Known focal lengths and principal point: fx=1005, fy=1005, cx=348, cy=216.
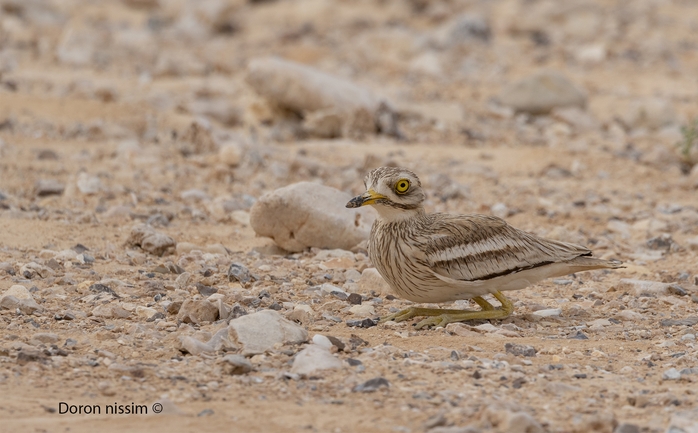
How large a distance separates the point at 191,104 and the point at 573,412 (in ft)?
28.6

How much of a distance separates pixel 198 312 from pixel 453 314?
144cm

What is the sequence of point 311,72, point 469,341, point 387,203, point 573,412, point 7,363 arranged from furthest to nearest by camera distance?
point 311,72
point 387,203
point 469,341
point 7,363
point 573,412

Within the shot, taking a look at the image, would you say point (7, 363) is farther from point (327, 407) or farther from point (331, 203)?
point (331, 203)

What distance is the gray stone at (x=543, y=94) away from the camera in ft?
42.0

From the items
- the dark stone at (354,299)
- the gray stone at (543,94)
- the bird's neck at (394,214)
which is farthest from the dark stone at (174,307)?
the gray stone at (543,94)

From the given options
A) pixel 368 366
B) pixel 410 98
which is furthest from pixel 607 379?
pixel 410 98

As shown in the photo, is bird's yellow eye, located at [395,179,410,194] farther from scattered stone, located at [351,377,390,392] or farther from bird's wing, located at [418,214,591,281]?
scattered stone, located at [351,377,390,392]

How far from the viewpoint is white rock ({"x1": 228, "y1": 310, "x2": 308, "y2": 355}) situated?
485cm

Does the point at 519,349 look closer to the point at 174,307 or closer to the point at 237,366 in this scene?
the point at 237,366

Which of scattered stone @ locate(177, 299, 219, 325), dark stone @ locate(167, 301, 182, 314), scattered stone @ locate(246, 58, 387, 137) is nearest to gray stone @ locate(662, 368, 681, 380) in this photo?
scattered stone @ locate(177, 299, 219, 325)

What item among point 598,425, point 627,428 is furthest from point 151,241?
point 627,428

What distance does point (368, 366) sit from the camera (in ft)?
15.5

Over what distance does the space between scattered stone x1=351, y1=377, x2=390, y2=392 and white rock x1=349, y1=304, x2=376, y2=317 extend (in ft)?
4.33

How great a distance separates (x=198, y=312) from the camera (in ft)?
17.7
